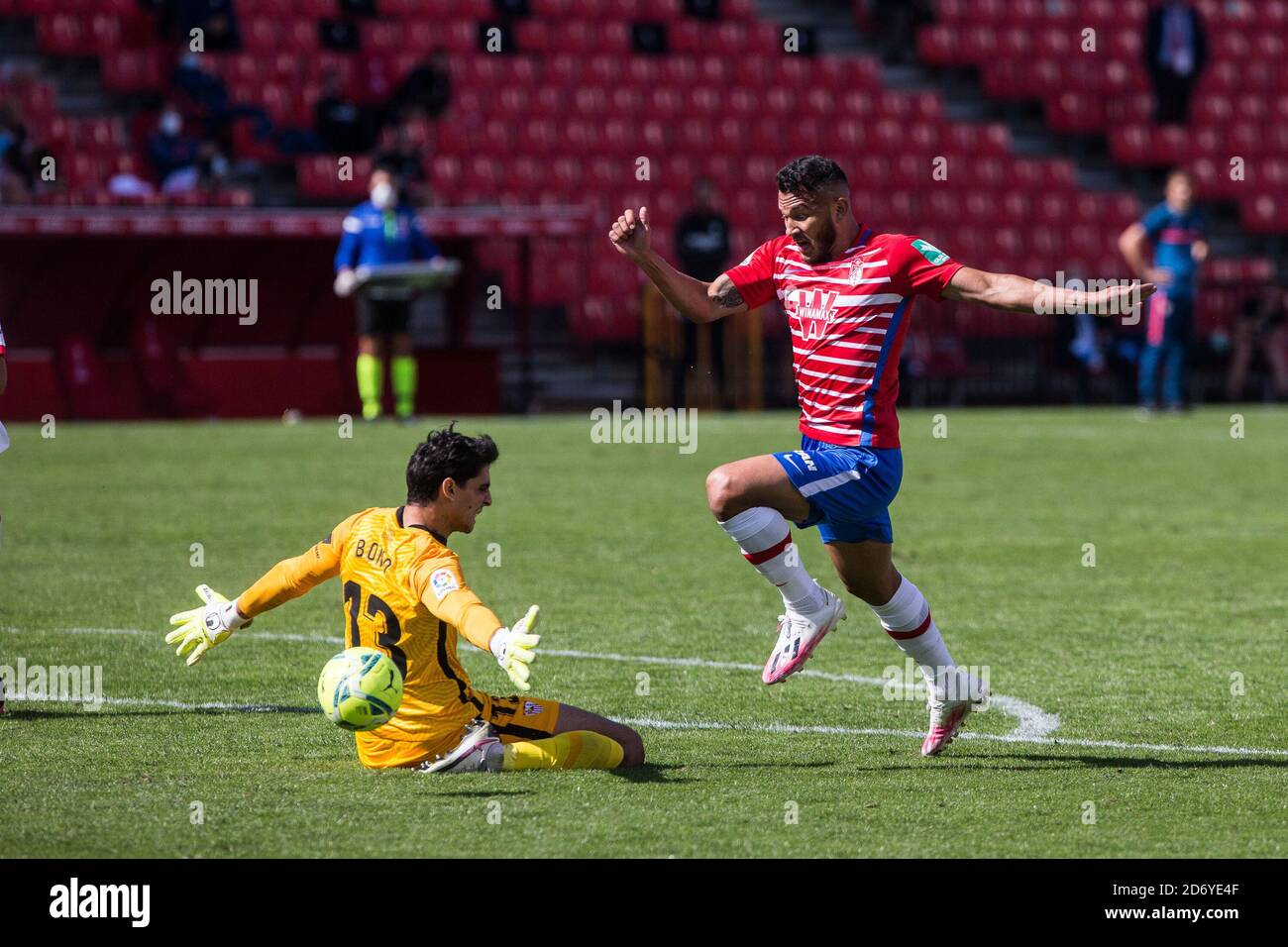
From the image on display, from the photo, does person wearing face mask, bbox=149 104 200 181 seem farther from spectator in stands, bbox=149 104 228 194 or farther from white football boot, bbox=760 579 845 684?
white football boot, bbox=760 579 845 684

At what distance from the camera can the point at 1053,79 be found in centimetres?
2886

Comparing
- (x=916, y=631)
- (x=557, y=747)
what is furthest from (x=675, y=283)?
(x=557, y=747)

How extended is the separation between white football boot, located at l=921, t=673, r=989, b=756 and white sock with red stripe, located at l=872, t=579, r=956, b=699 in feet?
0.19

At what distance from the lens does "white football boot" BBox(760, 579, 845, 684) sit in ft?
21.6

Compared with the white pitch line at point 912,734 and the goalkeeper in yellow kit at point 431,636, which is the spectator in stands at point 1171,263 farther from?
the goalkeeper in yellow kit at point 431,636

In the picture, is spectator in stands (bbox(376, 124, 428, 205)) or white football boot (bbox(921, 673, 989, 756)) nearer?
white football boot (bbox(921, 673, 989, 756))

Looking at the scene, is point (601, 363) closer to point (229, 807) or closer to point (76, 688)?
point (76, 688)

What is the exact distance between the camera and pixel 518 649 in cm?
507

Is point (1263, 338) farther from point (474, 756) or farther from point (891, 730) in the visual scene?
point (474, 756)

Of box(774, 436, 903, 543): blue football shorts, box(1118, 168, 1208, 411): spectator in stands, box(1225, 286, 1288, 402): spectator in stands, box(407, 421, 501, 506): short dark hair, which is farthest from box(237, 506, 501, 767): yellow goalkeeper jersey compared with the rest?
box(1225, 286, 1288, 402): spectator in stands

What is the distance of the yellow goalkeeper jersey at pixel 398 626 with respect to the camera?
19.0ft

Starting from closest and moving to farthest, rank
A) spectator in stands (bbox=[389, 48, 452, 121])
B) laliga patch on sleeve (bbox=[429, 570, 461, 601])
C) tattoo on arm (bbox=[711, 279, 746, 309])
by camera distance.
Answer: laliga patch on sleeve (bbox=[429, 570, 461, 601]) → tattoo on arm (bbox=[711, 279, 746, 309]) → spectator in stands (bbox=[389, 48, 452, 121])

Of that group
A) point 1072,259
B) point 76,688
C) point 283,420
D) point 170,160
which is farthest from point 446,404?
point 76,688

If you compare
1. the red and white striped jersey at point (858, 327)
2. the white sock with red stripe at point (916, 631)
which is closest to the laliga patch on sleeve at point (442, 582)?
the red and white striped jersey at point (858, 327)
